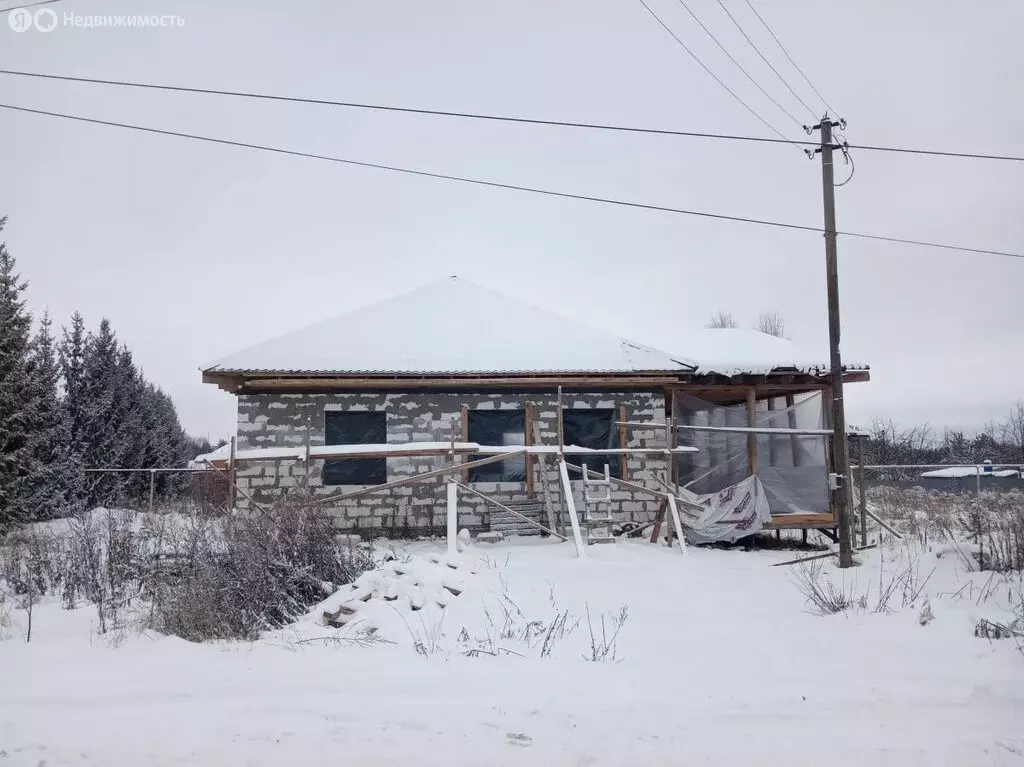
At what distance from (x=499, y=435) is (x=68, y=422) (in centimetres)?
1644

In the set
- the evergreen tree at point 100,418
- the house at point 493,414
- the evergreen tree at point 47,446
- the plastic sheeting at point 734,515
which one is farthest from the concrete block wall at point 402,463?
the evergreen tree at point 100,418

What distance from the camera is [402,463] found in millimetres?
12344

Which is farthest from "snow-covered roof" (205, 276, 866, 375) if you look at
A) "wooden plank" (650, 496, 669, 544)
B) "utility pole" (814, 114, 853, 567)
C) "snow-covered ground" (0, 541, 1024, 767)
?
"snow-covered ground" (0, 541, 1024, 767)

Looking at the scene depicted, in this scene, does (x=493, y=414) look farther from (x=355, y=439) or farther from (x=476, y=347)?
(x=355, y=439)

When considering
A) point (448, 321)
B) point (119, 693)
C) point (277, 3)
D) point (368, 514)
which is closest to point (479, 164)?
point (448, 321)

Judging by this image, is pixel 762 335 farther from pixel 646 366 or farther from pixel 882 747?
pixel 882 747

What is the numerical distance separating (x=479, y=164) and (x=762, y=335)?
7347mm

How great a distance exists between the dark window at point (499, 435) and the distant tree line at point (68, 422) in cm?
818

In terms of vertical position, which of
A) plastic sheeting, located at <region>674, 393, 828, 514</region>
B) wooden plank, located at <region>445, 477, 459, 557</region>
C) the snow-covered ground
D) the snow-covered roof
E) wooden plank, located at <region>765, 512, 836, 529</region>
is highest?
the snow-covered roof

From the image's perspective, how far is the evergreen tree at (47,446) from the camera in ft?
53.8

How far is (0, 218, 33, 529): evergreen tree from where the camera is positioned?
49.3 ft

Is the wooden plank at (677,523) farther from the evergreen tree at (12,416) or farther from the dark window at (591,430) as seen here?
the evergreen tree at (12,416)

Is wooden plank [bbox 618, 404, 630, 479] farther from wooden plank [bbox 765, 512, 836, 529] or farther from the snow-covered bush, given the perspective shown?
the snow-covered bush

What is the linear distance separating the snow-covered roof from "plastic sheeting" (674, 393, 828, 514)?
0.91 meters
